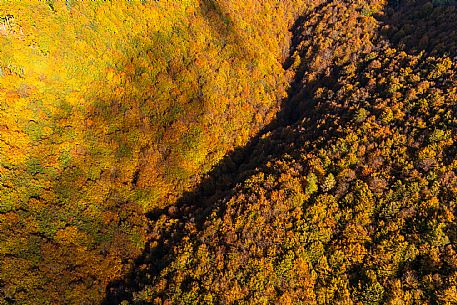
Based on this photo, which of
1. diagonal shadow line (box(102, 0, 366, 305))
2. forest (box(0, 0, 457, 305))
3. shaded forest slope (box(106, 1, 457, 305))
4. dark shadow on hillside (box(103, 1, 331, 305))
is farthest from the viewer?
diagonal shadow line (box(102, 0, 366, 305))

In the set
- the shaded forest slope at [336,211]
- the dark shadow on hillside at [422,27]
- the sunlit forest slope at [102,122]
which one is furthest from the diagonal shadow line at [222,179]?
the dark shadow on hillside at [422,27]

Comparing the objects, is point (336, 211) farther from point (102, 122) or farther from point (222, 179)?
point (102, 122)

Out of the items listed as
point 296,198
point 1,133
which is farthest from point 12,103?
point 296,198

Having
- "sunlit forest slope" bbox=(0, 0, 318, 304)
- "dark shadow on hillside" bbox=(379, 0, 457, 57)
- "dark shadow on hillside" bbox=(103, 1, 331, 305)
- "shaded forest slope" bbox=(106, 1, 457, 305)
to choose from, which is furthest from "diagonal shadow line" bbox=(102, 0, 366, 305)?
"dark shadow on hillside" bbox=(379, 0, 457, 57)

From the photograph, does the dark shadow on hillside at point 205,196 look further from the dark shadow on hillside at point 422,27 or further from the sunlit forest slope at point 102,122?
the dark shadow on hillside at point 422,27

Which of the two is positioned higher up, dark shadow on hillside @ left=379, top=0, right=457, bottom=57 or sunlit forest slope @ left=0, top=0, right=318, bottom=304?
sunlit forest slope @ left=0, top=0, right=318, bottom=304

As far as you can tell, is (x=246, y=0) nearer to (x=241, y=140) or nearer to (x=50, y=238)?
(x=241, y=140)

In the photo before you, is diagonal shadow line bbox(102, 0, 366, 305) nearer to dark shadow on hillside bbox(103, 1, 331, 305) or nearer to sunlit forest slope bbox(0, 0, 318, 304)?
dark shadow on hillside bbox(103, 1, 331, 305)
